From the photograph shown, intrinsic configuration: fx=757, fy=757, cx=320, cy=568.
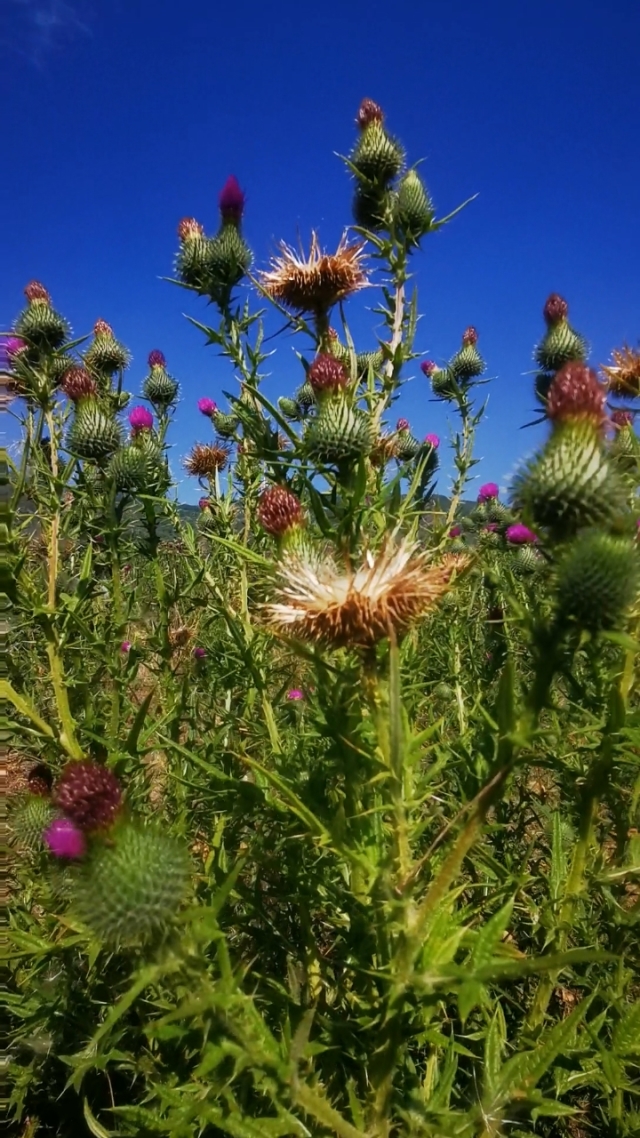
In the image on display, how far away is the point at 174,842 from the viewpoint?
1.86 m

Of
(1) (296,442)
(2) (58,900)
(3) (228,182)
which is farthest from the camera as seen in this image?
(3) (228,182)

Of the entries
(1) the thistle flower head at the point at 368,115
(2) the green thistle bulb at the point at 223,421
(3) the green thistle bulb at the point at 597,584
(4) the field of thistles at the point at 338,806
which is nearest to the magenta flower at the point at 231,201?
(4) the field of thistles at the point at 338,806

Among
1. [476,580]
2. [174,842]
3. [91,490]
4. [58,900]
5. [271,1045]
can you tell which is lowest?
[58,900]

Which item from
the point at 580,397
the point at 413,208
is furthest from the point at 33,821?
the point at 413,208

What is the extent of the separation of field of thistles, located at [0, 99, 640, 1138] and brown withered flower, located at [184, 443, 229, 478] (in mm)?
2072

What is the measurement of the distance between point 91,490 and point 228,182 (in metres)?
1.95

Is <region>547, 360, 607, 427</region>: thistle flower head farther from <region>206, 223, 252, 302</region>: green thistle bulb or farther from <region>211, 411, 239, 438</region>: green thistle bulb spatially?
<region>211, 411, 239, 438</region>: green thistle bulb

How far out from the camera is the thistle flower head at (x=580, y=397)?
76.9 inches

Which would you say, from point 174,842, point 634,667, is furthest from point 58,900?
point 634,667

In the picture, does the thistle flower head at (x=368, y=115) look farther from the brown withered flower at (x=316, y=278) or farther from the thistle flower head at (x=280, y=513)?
the thistle flower head at (x=280, y=513)

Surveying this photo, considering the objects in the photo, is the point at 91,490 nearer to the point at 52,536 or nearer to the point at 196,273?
the point at 52,536

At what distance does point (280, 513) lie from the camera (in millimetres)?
2623

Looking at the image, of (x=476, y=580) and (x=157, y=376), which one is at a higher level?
(x=157, y=376)

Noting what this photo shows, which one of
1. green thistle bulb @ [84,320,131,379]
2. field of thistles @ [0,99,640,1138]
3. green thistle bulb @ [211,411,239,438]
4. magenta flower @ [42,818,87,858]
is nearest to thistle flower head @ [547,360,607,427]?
field of thistles @ [0,99,640,1138]
